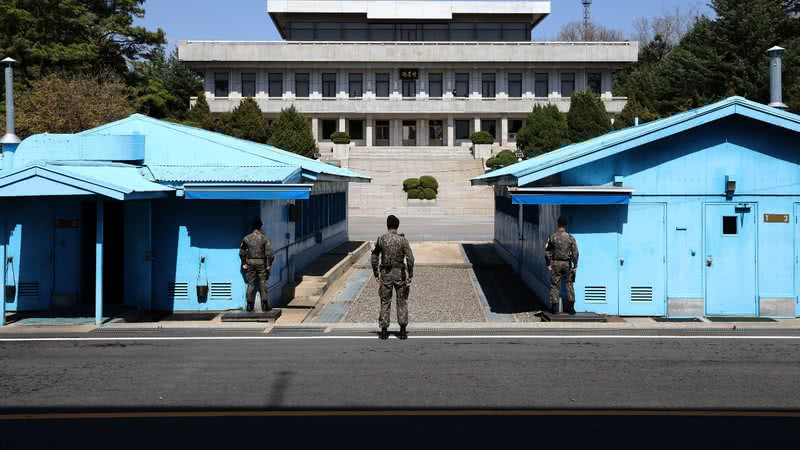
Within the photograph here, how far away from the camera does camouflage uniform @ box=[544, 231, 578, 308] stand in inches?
590

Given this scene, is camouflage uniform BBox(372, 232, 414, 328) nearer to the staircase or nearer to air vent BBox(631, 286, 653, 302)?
air vent BBox(631, 286, 653, 302)

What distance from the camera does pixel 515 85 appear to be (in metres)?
77.4

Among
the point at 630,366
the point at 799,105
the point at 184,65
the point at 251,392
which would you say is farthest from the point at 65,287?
the point at 184,65

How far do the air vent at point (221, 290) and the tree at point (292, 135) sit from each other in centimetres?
3356

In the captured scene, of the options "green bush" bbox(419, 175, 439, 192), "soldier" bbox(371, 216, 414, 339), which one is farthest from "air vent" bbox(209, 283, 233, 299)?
"green bush" bbox(419, 175, 439, 192)

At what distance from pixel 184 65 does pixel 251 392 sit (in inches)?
2937

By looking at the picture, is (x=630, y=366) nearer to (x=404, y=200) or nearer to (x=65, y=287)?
(x=65, y=287)

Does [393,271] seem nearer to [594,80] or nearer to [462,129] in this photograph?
[462,129]

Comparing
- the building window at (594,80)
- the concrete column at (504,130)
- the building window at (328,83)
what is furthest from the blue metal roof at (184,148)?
the building window at (594,80)

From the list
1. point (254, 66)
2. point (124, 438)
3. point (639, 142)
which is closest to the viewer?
point (124, 438)

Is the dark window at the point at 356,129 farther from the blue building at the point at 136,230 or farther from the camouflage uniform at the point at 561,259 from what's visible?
the camouflage uniform at the point at 561,259

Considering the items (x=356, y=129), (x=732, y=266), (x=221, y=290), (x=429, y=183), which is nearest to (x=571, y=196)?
(x=732, y=266)

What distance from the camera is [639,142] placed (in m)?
15.7

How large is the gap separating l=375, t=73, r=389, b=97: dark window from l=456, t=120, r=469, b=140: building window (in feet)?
23.7
